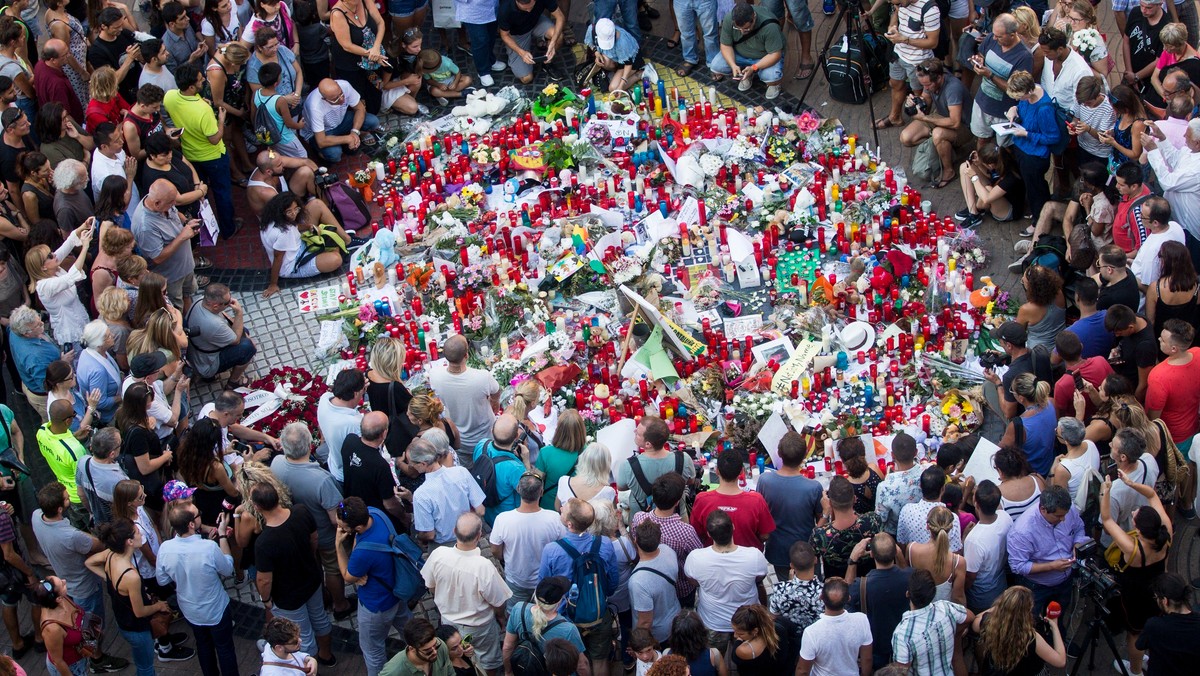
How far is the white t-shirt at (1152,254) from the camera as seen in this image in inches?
455

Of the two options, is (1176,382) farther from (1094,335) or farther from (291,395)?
(291,395)

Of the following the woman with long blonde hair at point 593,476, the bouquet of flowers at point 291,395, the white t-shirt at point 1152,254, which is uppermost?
the white t-shirt at point 1152,254

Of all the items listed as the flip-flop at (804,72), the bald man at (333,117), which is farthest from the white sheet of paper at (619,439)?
the flip-flop at (804,72)

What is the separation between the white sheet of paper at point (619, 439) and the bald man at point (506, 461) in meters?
0.97

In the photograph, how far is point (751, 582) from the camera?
9531 mm

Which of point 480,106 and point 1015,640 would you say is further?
point 480,106

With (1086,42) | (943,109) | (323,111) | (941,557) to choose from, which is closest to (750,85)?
(943,109)

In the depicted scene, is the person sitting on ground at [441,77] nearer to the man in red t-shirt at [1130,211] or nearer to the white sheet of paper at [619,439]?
the white sheet of paper at [619,439]

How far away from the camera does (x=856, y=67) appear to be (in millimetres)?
15703

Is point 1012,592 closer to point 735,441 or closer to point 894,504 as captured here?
point 894,504

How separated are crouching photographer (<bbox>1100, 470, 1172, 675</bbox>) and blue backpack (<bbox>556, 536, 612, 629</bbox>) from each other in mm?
3517

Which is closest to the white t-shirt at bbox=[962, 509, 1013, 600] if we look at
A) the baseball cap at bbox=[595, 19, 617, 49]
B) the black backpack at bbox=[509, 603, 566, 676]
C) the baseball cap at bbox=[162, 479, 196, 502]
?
the black backpack at bbox=[509, 603, 566, 676]

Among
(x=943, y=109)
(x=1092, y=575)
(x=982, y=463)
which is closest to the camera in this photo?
(x=1092, y=575)

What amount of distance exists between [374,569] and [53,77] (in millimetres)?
6854
